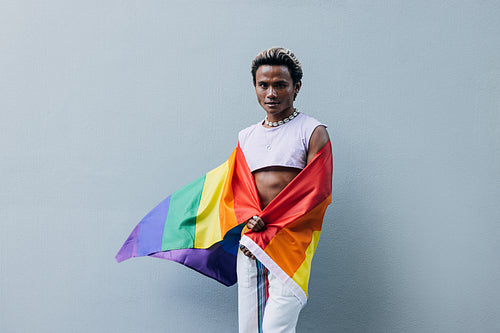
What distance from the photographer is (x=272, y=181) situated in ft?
4.80

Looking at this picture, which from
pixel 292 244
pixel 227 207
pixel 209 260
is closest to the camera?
pixel 292 244

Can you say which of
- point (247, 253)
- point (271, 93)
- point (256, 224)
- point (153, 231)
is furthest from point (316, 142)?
point (153, 231)

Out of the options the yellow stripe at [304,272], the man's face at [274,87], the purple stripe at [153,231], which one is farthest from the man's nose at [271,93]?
the purple stripe at [153,231]

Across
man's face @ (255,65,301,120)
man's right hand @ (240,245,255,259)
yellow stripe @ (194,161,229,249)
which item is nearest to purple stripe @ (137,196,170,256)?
yellow stripe @ (194,161,229,249)

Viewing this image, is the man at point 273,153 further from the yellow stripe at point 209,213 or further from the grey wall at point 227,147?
the grey wall at point 227,147

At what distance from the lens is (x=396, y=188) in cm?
181

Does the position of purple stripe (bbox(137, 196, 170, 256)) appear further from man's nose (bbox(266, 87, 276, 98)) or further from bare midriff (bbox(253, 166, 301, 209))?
man's nose (bbox(266, 87, 276, 98))

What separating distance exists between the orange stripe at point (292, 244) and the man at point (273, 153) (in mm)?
65

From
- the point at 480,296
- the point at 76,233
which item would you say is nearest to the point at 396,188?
the point at 480,296

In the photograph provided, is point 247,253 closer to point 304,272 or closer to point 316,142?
point 304,272

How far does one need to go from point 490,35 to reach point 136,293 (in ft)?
6.27

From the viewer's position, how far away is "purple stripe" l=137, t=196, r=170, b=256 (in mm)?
1660

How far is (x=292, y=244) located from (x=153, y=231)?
59 centimetres

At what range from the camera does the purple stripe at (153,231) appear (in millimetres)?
1660
